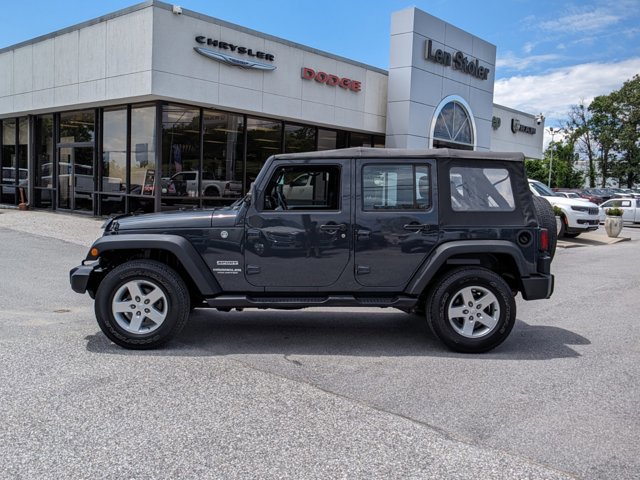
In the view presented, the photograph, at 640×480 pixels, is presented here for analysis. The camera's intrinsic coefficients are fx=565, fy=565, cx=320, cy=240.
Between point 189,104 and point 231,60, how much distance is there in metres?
1.71

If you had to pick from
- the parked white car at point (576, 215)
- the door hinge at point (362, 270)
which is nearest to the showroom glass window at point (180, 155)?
the parked white car at point (576, 215)

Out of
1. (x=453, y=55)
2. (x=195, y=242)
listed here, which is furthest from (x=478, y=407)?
(x=453, y=55)

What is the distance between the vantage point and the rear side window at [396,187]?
533cm

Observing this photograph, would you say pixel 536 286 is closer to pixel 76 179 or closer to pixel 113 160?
pixel 113 160

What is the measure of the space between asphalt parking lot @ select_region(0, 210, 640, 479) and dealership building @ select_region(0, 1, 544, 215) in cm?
955

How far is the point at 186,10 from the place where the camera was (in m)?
14.6

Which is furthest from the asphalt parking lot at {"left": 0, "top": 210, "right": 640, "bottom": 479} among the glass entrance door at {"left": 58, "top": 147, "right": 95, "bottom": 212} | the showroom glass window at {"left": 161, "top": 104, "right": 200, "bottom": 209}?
the glass entrance door at {"left": 58, "top": 147, "right": 95, "bottom": 212}

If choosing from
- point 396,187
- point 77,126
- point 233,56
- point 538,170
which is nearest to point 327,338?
point 396,187

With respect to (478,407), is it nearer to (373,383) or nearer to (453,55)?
(373,383)

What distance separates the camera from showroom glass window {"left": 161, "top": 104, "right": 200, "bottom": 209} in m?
15.8

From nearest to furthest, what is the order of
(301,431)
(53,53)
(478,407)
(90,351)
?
(301,431)
(478,407)
(90,351)
(53,53)

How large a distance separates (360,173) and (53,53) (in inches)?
615

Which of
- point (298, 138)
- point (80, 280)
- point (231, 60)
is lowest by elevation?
point (80, 280)

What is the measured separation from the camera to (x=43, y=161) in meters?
20.1
